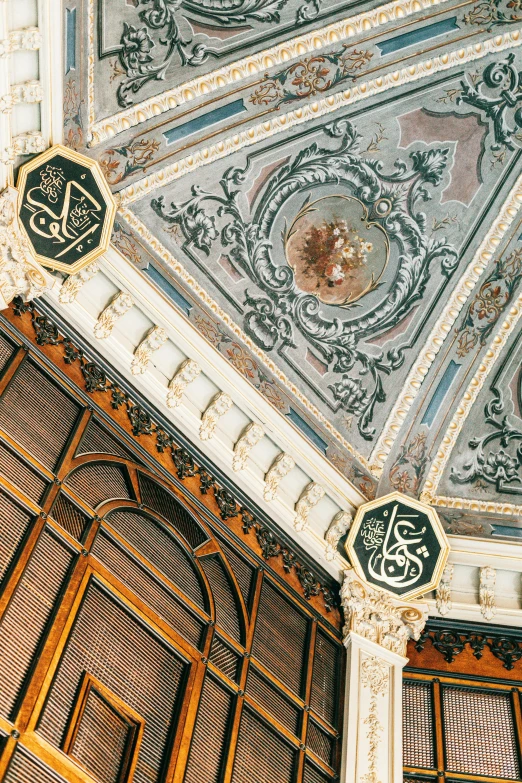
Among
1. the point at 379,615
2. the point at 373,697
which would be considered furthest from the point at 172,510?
the point at 373,697

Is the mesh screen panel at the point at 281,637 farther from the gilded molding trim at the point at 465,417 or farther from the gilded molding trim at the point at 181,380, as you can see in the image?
the gilded molding trim at the point at 465,417

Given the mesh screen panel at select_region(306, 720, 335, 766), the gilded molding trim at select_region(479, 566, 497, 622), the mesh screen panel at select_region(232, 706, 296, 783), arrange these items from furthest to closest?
the gilded molding trim at select_region(479, 566, 497, 622)
the mesh screen panel at select_region(306, 720, 335, 766)
the mesh screen panel at select_region(232, 706, 296, 783)

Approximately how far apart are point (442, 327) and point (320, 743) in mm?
4164

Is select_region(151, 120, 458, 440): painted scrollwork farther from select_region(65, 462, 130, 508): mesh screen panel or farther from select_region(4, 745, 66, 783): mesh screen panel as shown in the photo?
select_region(4, 745, 66, 783): mesh screen panel

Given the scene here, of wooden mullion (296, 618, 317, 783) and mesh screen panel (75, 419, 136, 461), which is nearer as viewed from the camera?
wooden mullion (296, 618, 317, 783)

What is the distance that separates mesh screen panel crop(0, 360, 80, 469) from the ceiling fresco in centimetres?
165

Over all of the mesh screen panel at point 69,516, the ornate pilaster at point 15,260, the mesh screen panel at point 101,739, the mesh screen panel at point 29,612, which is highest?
the ornate pilaster at point 15,260

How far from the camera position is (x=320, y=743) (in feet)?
26.8

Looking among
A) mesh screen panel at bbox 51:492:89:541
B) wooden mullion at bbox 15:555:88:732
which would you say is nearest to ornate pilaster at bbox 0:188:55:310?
mesh screen panel at bbox 51:492:89:541

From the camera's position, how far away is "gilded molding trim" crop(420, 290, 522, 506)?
10328mm

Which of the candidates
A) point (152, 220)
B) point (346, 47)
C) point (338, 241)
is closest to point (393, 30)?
point (346, 47)

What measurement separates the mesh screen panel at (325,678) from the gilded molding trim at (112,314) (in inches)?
123

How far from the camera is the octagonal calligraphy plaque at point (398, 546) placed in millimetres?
9484

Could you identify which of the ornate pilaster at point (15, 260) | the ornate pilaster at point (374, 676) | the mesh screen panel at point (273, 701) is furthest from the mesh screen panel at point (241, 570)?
the ornate pilaster at point (15, 260)
